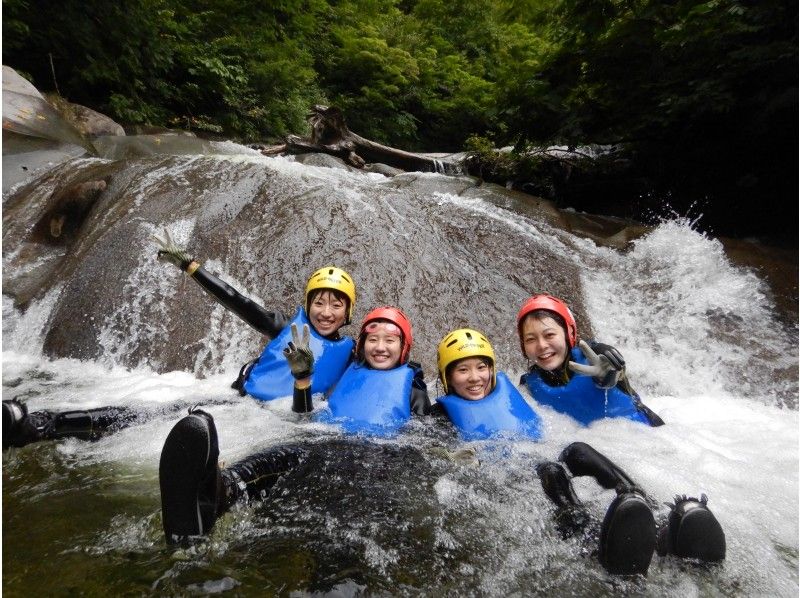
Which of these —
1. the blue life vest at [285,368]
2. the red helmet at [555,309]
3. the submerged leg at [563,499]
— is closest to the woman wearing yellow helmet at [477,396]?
the red helmet at [555,309]

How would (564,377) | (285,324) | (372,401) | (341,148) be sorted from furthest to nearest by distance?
(341,148)
(285,324)
(564,377)
(372,401)

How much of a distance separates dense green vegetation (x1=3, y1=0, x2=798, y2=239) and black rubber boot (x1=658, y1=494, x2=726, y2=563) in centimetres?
633

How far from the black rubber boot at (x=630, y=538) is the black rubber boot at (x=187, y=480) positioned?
5.28ft

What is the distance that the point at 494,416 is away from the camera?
3285 mm

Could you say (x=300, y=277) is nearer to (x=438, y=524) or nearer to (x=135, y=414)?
(x=135, y=414)

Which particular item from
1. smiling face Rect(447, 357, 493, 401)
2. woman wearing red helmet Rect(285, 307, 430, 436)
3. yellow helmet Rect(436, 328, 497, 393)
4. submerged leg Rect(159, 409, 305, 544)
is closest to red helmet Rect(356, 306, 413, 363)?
woman wearing red helmet Rect(285, 307, 430, 436)

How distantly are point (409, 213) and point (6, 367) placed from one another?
15.9 ft

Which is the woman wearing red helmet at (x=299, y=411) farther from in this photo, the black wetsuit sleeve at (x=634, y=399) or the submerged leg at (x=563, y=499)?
the black wetsuit sleeve at (x=634, y=399)

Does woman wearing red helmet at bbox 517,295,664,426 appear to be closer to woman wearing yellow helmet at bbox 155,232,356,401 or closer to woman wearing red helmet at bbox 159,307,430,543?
woman wearing red helmet at bbox 159,307,430,543

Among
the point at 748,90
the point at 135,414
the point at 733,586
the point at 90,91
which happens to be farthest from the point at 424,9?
the point at 733,586

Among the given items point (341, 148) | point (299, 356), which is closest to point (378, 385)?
point (299, 356)

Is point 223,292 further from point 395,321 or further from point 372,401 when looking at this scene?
point 372,401

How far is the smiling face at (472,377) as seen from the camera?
3.48 meters

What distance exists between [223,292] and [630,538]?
331cm
